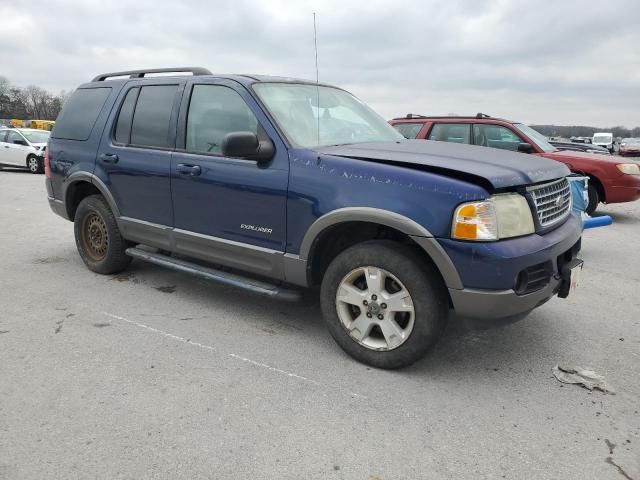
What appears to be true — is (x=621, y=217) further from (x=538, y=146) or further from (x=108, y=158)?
(x=108, y=158)

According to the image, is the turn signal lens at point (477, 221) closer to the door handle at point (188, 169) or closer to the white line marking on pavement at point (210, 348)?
the white line marking on pavement at point (210, 348)

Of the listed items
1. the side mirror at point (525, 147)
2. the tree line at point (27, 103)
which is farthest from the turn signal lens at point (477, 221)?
the tree line at point (27, 103)

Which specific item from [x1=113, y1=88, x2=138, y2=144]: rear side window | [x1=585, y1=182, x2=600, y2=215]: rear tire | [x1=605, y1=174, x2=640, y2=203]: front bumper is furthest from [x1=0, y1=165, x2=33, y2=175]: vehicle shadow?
[x1=605, y1=174, x2=640, y2=203]: front bumper

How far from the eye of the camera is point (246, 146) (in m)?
3.31

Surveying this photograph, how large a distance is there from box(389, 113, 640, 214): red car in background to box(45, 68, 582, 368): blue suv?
4.46m

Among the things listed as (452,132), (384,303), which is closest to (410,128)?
(452,132)

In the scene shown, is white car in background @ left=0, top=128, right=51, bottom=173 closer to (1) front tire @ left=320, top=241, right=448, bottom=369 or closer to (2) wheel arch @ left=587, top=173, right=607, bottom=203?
(2) wheel arch @ left=587, top=173, right=607, bottom=203

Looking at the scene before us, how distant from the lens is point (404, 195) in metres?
2.93

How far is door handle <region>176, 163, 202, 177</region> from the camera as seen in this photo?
152 inches

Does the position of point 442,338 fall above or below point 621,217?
above

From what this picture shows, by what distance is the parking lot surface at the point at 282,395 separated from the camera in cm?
233

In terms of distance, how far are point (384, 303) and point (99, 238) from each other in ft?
10.7

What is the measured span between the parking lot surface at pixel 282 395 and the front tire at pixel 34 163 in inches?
545

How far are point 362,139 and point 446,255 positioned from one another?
4.75 ft
